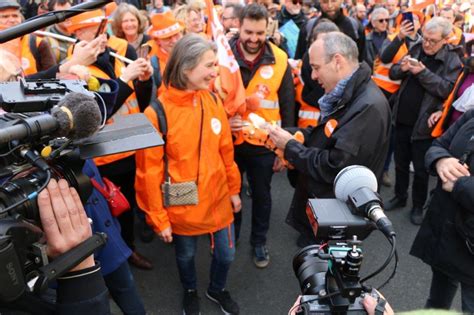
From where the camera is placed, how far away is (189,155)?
2.56 m

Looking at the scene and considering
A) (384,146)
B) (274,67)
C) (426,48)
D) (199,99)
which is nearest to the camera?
(384,146)

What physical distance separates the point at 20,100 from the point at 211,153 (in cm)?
160

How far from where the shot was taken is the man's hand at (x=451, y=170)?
214 centimetres

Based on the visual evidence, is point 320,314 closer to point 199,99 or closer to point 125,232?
point 199,99

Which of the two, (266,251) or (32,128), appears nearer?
(32,128)

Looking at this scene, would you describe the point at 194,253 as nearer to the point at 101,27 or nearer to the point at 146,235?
the point at 146,235

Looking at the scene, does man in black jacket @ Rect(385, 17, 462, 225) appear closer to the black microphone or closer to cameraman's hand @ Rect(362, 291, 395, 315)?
cameraman's hand @ Rect(362, 291, 395, 315)

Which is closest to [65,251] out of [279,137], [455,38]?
[279,137]

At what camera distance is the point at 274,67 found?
3.37m

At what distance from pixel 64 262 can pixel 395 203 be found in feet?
13.1

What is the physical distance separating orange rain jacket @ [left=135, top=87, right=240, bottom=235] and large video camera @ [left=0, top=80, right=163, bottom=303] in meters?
1.27

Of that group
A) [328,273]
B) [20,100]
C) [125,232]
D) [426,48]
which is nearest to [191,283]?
[125,232]

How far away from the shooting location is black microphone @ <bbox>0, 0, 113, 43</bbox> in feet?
3.56

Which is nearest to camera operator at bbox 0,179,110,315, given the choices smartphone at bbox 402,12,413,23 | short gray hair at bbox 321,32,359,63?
short gray hair at bbox 321,32,359,63
